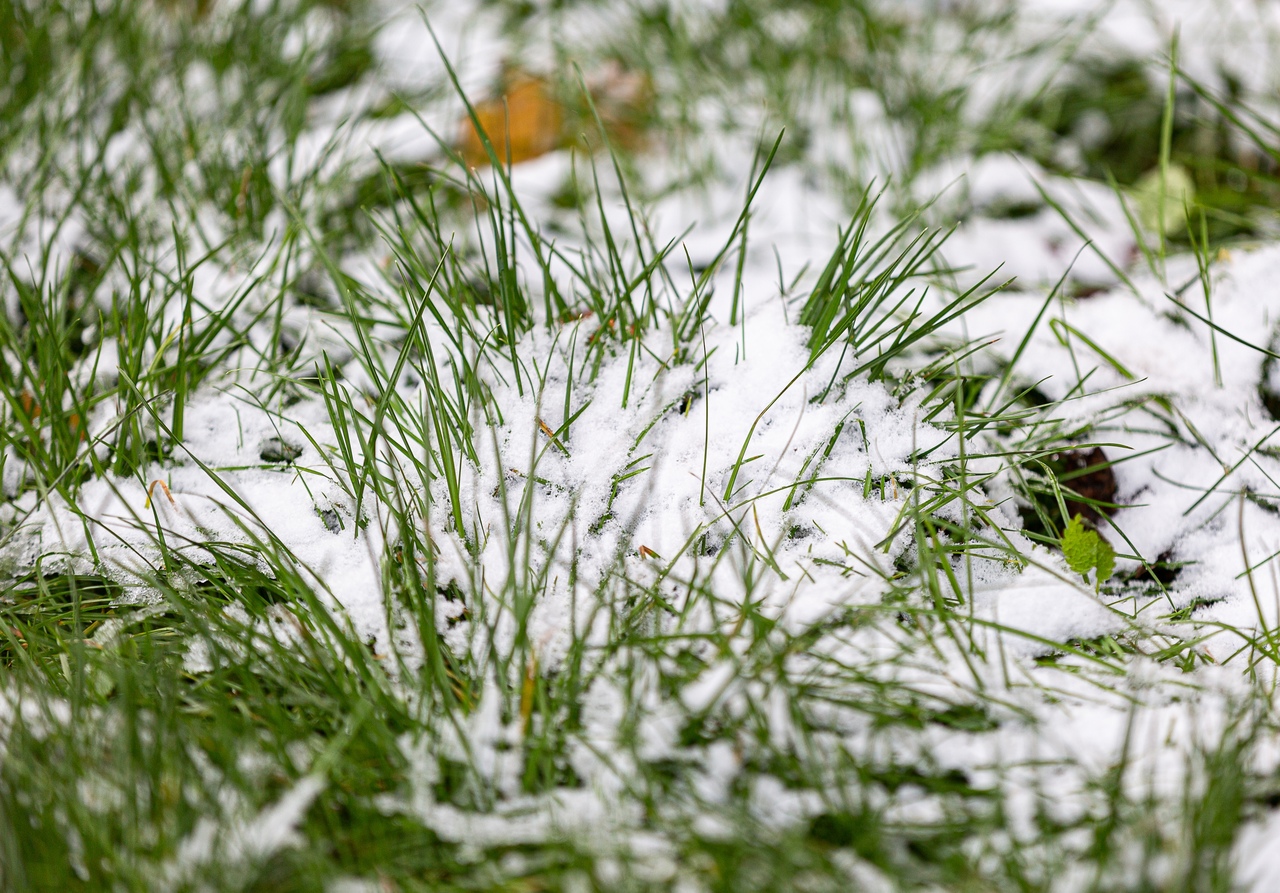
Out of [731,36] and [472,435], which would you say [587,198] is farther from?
[472,435]

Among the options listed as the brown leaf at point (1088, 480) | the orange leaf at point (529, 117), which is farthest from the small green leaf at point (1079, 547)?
the orange leaf at point (529, 117)

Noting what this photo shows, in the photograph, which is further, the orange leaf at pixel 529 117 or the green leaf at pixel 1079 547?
the orange leaf at pixel 529 117

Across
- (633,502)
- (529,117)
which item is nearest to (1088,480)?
(633,502)

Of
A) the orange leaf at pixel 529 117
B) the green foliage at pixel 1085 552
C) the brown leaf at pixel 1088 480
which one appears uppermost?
the orange leaf at pixel 529 117

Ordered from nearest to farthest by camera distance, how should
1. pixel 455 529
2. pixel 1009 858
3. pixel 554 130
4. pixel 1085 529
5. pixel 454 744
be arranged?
pixel 1009 858, pixel 454 744, pixel 455 529, pixel 1085 529, pixel 554 130

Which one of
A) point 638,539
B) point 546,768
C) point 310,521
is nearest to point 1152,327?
point 638,539

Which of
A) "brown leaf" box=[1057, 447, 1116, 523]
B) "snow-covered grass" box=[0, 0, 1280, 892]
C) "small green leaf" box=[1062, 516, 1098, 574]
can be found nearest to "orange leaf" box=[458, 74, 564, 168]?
"snow-covered grass" box=[0, 0, 1280, 892]

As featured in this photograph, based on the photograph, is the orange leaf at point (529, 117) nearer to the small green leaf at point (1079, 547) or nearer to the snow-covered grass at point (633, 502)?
the snow-covered grass at point (633, 502)

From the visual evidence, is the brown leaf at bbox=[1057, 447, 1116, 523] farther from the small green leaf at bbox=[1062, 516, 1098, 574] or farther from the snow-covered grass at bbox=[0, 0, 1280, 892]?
the small green leaf at bbox=[1062, 516, 1098, 574]
